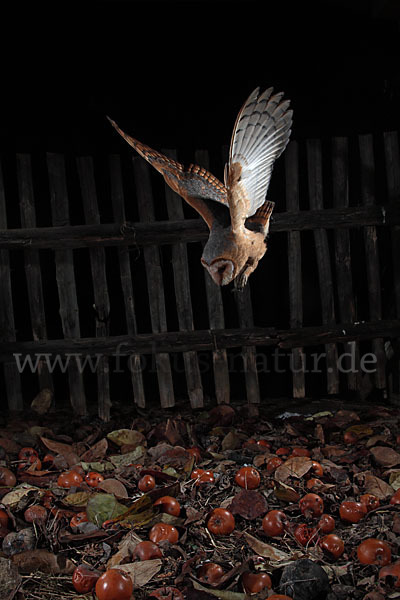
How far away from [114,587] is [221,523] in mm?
538

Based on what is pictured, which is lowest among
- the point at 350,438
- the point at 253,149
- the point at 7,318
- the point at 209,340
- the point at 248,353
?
the point at 350,438

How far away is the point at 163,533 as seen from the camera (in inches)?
71.0

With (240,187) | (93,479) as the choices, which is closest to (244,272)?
(240,187)

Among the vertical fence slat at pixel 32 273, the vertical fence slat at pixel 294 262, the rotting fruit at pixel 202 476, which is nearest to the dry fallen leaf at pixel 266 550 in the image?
the rotting fruit at pixel 202 476

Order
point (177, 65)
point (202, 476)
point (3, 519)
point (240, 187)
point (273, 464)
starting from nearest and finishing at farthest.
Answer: point (240, 187), point (3, 519), point (202, 476), point (273, 464), point (177, 65)

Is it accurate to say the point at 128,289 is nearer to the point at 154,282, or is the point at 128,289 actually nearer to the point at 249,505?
the point at 154,282

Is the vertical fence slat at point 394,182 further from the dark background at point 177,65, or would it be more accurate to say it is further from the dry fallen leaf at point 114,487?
the dry fallen leaf at point 114,487

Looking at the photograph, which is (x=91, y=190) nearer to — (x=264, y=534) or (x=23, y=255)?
(x=23, y=255)

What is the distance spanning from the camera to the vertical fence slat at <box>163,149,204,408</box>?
3432 millimetres

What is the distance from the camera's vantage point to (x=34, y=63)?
3.30 meters

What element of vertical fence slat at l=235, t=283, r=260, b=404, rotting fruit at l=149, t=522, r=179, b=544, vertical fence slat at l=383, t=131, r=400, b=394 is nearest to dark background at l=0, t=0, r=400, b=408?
vertical fence slat at l=383, t=131, r=400, b=394

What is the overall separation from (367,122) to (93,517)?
3.14 metres

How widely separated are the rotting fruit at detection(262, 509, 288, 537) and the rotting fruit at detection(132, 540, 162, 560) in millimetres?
425

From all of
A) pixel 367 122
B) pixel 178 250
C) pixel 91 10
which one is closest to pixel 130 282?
pixel 178 250
